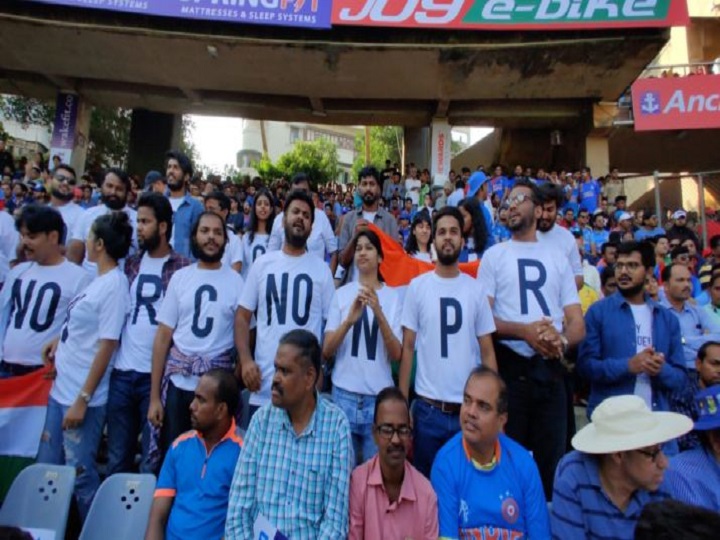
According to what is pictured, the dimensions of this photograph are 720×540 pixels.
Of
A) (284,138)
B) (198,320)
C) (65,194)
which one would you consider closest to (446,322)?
(198,320)

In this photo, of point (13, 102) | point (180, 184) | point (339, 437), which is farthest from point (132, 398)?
point (13, 102)

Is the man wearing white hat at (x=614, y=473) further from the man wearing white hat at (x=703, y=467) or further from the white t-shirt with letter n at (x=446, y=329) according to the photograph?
the white t-shirt with letter n at (x=446, y=329)

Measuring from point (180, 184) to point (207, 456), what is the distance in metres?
3.04

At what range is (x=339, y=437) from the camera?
2.56 meters

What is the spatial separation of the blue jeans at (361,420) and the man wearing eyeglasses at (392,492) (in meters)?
0.44

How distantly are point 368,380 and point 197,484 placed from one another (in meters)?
1.12

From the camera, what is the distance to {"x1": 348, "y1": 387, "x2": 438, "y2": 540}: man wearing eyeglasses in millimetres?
2455

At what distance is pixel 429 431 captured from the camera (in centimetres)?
296

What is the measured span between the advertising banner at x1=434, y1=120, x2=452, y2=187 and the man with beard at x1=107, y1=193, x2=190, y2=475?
12.4m

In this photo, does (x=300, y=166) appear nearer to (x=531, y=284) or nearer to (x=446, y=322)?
(x=531, y=284)

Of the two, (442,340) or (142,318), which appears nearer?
(442,340)

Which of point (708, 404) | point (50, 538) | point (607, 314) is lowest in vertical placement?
point (50, 538)

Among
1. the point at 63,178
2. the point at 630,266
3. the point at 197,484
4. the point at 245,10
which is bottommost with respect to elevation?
the point at 197,484

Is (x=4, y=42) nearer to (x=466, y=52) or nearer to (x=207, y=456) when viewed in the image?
(x=466, y=52)
